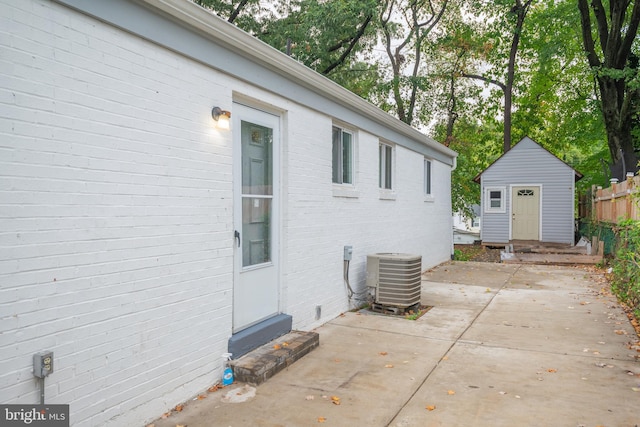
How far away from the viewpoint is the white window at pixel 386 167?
8594mm

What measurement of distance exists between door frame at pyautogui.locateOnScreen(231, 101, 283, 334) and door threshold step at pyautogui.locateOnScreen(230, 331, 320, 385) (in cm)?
30

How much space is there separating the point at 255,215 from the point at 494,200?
47.5 feet

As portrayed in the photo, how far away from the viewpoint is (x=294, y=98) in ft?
17.7

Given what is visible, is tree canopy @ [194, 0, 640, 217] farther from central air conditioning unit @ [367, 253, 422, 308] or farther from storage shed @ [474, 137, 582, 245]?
central air conditioning unit @ [367, 253, 422, 308]

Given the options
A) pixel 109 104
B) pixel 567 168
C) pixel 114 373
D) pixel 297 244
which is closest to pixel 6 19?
pixel 109 104

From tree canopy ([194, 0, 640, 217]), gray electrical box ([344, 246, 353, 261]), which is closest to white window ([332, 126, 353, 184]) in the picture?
gray electrical box ([344, 246, 353, 261])

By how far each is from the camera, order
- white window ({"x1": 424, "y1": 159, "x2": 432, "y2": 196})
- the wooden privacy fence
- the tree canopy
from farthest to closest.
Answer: the tree canopy
white window ({"x1": 424, "y1": 159, "x2": 432, "y2": 196})
the wooden privacy fence

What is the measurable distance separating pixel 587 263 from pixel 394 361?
402 inches

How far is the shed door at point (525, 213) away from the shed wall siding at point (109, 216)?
14.5 m

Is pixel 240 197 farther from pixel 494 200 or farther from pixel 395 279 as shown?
pixel 494 200

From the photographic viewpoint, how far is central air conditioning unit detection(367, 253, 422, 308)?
6.59 metres

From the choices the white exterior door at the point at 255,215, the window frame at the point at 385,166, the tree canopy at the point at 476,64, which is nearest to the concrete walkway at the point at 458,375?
the white exterior door at the point at 255,215

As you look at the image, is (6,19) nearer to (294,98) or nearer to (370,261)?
(294,98)

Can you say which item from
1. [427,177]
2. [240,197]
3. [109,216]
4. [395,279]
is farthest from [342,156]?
[427,177]
